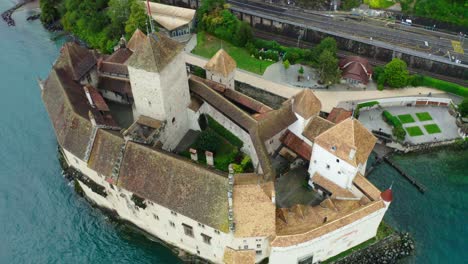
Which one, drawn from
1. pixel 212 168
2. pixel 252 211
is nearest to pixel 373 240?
pixel 252 211

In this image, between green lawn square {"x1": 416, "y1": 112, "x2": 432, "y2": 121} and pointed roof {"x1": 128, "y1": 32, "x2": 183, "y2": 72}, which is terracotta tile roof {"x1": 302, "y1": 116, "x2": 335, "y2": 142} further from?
green lawn square {"x1": 416, "y1": 112, "x2": 432, "y2": 121}

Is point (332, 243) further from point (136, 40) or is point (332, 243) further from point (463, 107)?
point (136, 40)

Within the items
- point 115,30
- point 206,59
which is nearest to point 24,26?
point 115,30

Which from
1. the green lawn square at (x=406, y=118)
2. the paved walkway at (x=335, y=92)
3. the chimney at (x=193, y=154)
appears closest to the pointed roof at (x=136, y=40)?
the paved walkway at (x=335, y=92)

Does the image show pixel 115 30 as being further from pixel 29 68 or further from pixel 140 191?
pixel 140 191

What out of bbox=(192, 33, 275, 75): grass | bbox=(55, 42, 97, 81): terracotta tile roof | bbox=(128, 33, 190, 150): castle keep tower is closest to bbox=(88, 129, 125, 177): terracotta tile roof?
bbox=(128, 33, 190, 150): castle keep tower

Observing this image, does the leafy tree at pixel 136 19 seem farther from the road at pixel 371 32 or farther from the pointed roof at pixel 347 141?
the pointed roof at pixel 347 141
